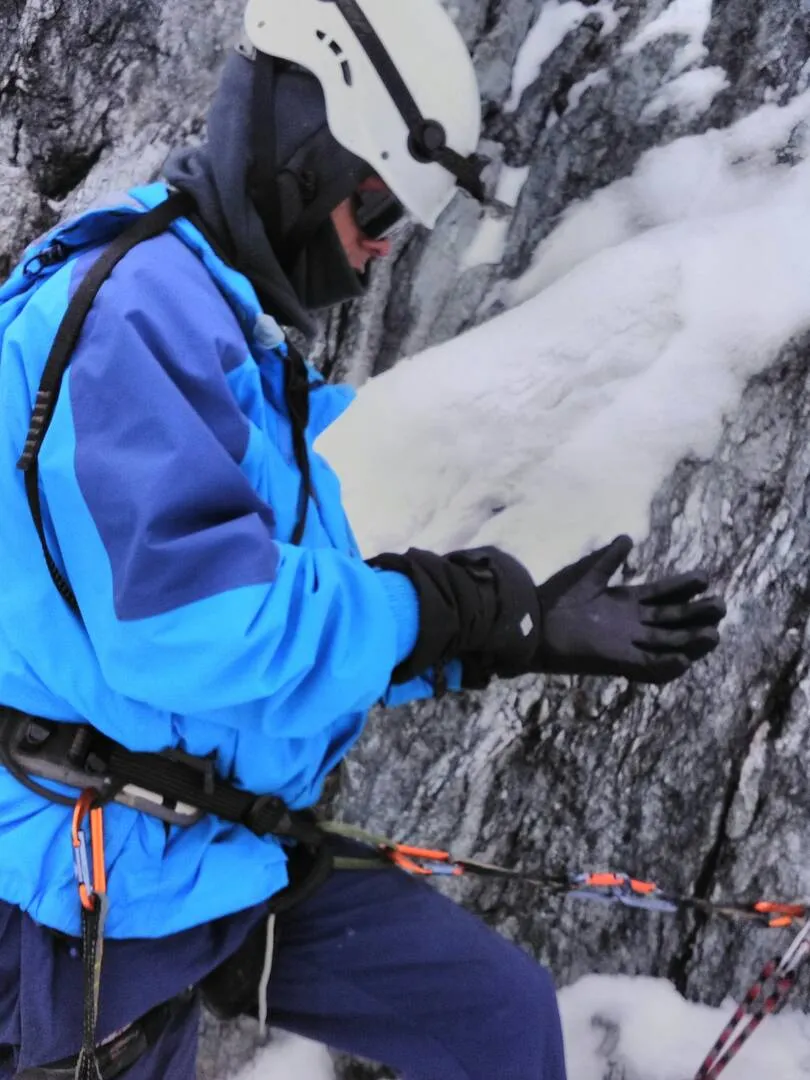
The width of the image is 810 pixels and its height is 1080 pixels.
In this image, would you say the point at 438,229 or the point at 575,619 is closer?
the point at 575,619

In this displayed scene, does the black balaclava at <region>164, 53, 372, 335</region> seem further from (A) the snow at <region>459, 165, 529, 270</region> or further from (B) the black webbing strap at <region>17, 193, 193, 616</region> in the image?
(A) the snow at <region>459, 165, 529, 270</region>

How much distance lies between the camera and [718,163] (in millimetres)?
3541

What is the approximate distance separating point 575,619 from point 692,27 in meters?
2.94

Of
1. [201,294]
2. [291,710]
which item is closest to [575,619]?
[291,710]

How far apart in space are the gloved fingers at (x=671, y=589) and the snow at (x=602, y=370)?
127cm

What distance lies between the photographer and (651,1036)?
10.4ft

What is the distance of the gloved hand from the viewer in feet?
6.13

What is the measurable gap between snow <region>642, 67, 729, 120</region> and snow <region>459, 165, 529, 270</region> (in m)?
0.58

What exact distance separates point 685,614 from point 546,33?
298 centimetres

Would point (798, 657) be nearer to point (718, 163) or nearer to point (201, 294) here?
point (718, 163)

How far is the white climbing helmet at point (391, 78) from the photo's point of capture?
2053 millimetres

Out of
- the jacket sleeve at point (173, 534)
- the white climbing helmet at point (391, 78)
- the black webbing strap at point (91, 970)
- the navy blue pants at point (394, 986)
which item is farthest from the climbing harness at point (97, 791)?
the white climbing helmet at point (391, 78)

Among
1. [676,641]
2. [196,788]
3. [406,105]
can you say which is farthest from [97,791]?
[406,105]

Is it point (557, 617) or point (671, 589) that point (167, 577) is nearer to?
point (557, 617)
